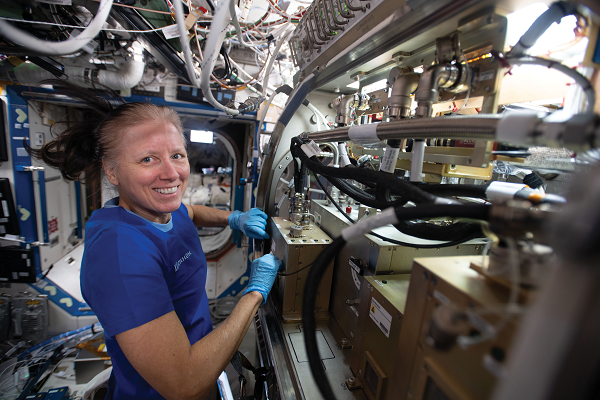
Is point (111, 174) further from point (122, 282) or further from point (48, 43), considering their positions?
point (48, 43)

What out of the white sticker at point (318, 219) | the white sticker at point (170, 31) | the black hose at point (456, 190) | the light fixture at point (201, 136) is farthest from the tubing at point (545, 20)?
the light fixture at point (201, 136)

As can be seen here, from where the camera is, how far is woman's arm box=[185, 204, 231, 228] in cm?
174

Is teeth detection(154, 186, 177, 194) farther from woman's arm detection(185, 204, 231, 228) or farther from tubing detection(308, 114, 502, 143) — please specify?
tubing detection(308, 114, 502, 143)

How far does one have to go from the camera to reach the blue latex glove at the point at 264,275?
1208mm

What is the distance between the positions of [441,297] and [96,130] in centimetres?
140

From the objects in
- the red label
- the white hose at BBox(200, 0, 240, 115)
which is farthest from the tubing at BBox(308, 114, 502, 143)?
the red label

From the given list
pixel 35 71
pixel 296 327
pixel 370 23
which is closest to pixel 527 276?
pixel 370 23

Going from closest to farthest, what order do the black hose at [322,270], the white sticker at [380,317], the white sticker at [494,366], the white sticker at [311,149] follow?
the white sticker at [494,366] < the black hose at [322,270] < the white sticker at [380,317] < the white sticker at [311,149]

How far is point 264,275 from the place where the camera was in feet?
4.15

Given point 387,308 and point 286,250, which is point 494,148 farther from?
point 286,250

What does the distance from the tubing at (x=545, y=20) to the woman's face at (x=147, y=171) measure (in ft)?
3.78

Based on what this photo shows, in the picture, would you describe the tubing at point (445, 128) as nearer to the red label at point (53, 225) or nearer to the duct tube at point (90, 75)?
the duct tube at point (90, 75)

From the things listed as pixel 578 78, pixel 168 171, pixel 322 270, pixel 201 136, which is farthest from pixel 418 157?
pixel 201 136

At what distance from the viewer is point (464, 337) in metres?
0.35
